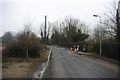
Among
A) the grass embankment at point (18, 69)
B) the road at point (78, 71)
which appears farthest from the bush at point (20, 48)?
the road at point (78, 71)

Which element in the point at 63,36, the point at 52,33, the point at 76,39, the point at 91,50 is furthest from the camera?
the point at 52,33

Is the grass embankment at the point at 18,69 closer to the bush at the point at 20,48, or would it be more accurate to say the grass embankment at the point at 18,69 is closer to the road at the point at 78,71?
the road at the point at 78,71

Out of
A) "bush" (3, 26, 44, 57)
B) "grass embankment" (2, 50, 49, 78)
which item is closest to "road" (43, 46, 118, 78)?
"grass embankment" (2, 50, 49, 78)

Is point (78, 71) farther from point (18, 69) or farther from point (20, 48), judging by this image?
point (20, 48)

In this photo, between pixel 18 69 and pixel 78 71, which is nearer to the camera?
pixel 78 71

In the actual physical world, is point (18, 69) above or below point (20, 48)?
below

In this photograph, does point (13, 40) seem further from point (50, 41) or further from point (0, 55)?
point (50, 41)

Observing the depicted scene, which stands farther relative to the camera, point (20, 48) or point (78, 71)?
point (20, 48)

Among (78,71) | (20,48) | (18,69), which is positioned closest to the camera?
(78,71)

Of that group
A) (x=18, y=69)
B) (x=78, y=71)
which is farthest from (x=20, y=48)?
(x=78, y=71)

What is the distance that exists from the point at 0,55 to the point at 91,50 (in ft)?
62.5

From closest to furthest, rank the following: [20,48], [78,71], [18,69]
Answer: [78,71] < [18,69] < [20,48]

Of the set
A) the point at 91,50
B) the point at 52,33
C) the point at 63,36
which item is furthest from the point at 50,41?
the point at 91,50

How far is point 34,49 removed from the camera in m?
22.0
